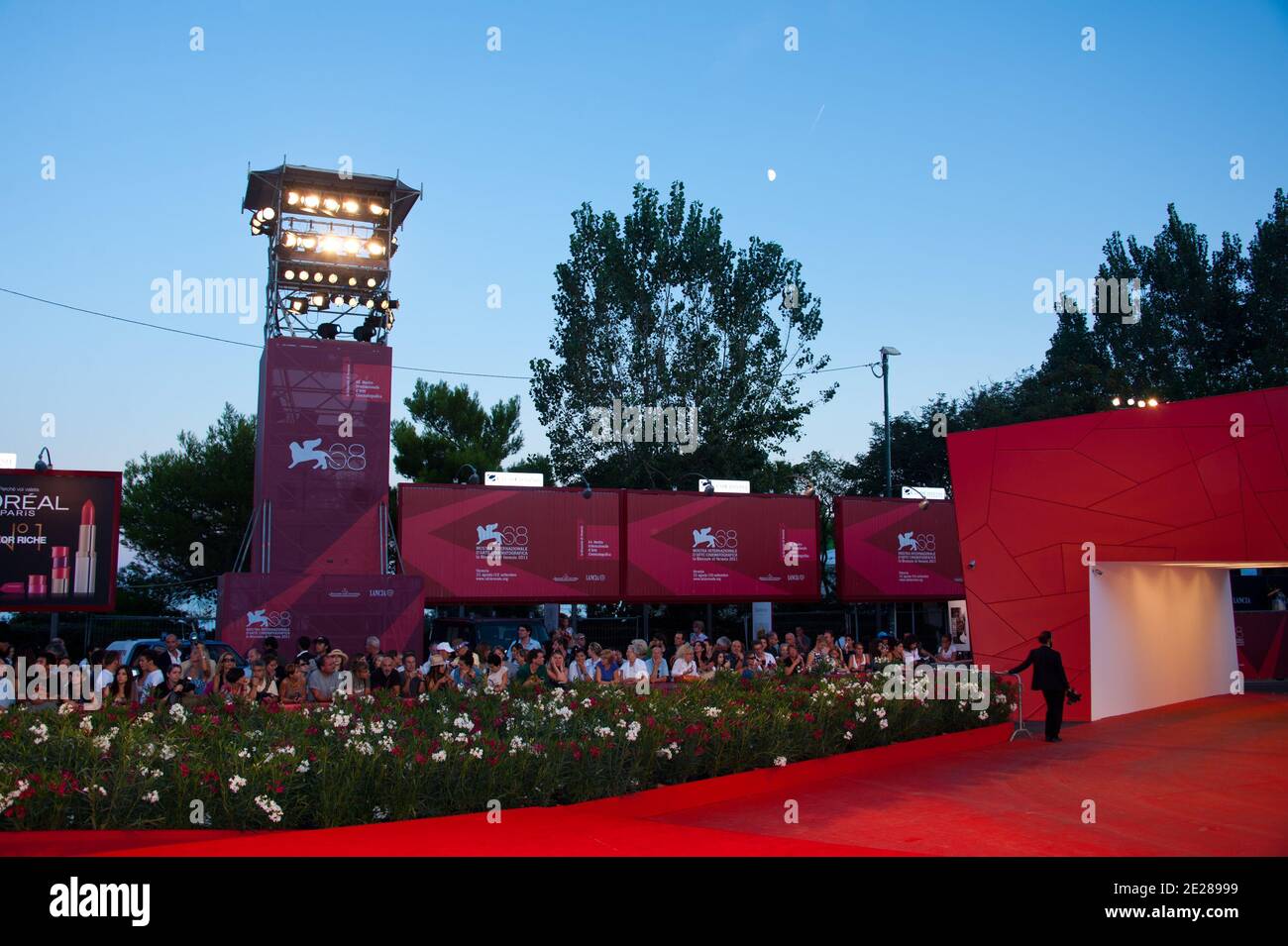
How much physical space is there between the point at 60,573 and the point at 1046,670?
17.3 meters

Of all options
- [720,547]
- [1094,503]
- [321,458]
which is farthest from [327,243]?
[1094,503]

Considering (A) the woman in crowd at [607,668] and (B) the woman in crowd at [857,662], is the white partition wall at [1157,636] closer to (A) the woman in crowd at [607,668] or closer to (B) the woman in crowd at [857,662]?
(B) the woman in crowd at [857,662]

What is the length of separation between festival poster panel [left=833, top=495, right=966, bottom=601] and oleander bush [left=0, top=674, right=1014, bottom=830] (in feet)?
53.9

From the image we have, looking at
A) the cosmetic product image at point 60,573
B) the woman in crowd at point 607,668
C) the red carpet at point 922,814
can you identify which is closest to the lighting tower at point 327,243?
the cosmetic product image at point 60,573

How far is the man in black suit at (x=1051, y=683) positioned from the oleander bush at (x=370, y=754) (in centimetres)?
393

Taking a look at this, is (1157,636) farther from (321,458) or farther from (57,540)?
(57,540)

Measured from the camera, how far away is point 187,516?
124ft

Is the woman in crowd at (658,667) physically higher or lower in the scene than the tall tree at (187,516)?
lower

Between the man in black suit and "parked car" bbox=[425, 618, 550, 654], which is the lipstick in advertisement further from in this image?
→ the man in black suit

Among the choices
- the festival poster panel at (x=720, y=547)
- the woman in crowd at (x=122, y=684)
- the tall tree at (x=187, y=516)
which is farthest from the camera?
the tall tree at (x=187, y=516)

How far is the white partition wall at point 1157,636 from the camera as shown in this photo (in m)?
16.1

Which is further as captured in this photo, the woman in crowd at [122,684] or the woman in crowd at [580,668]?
the woman in crowd at [580,668]

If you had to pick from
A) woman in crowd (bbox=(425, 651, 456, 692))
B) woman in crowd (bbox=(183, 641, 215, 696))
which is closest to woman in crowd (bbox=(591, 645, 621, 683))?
woman in crowd (bbox=(425, 651, 456, 692))
